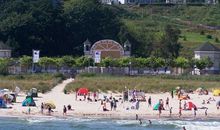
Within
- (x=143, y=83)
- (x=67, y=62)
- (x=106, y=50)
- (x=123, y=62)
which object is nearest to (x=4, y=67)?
(x=67, y=62)

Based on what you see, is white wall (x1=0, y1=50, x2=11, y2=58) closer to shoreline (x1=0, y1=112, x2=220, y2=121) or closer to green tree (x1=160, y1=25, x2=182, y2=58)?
green tree (x1=160, y1=25, x2=182, y2=58)

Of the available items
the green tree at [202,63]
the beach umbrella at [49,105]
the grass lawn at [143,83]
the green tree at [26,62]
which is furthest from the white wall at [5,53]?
the beach umbrella at [49,105]

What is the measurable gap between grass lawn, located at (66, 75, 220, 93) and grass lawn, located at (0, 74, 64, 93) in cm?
201

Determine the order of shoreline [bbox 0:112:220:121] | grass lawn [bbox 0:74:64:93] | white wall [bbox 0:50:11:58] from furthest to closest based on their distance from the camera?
white wall [bbox 0:50:11:58] → grass lawn [bbox 0:74:64:93] → shoreline [bbox 0:112:220:121]

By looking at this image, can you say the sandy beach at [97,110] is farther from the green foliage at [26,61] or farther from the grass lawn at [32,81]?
the green foliage at [26,61]

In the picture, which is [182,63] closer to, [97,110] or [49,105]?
[97,110]

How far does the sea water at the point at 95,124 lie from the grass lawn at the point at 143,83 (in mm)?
16659

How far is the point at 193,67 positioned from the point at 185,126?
39.5 meters

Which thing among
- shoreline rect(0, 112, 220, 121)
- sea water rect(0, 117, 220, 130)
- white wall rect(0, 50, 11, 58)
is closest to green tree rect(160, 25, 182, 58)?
white wall rect(0, 50, 11, 58)

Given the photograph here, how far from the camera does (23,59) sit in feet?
286

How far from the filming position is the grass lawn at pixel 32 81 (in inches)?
2763

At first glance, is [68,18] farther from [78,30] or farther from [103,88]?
[103,88]

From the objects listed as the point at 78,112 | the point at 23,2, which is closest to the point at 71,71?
the point at 23,2

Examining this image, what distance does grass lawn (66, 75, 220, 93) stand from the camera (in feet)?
234
